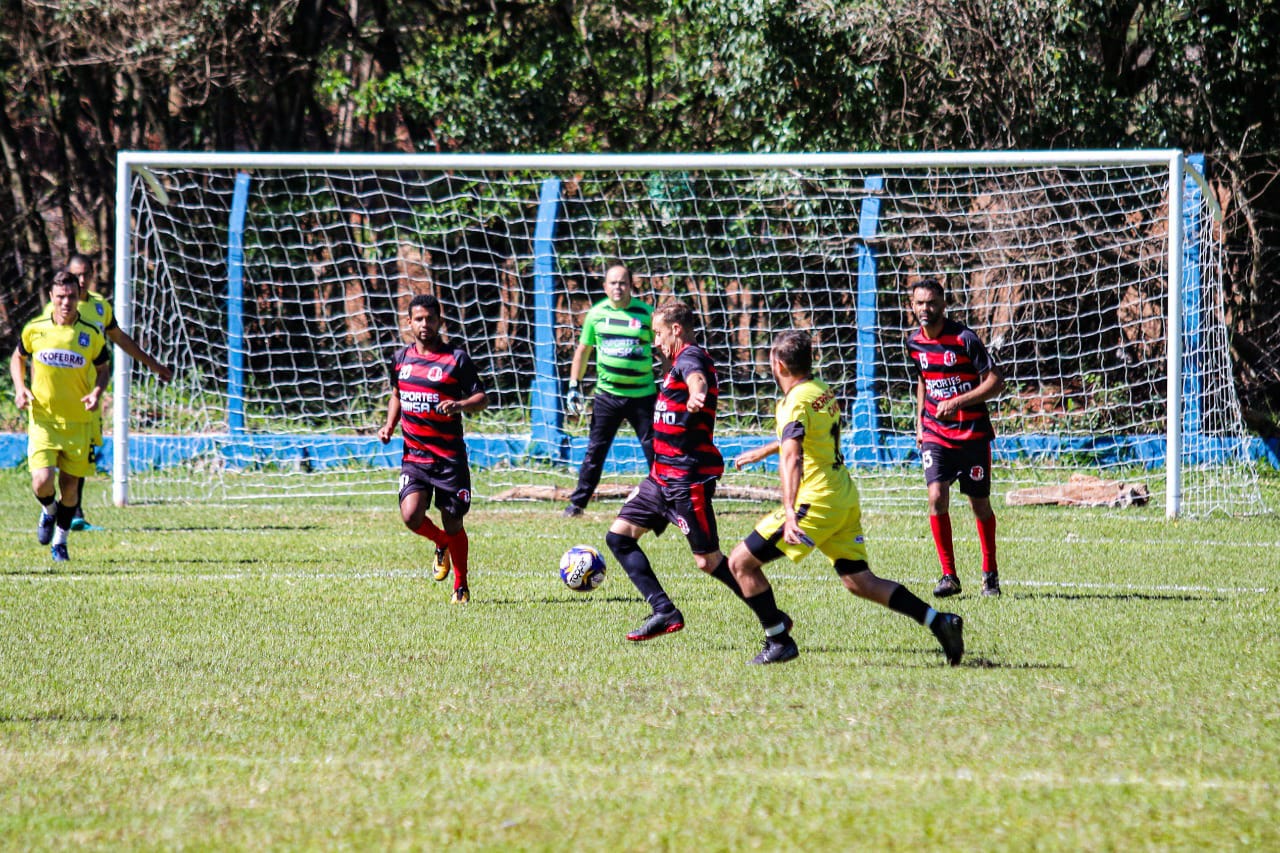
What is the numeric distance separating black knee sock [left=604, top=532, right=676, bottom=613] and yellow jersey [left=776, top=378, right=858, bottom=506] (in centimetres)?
110

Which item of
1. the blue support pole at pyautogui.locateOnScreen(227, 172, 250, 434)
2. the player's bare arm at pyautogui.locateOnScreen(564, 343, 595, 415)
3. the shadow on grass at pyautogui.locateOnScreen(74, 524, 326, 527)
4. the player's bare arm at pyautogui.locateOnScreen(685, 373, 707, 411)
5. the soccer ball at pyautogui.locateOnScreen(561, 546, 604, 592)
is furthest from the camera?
the blue support pole at pyautogui.locateOnScreen(227, 172, 250, 434)

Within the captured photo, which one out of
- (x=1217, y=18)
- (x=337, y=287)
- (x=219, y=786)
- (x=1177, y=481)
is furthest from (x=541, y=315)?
(x=219, y=786)

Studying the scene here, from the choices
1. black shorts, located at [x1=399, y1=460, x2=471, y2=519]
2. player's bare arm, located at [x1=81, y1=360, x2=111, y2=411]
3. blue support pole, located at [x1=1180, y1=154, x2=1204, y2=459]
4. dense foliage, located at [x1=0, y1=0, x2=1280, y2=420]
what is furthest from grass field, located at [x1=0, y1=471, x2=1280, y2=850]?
dense foliage, located at [x1=0, y1=0, x2=1280, y2=420]

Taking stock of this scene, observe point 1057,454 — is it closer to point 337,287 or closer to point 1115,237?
point 1115,237

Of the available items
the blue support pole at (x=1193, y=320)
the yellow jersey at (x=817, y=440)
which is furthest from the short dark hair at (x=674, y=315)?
the blue support pole at (x=1193, y=320)

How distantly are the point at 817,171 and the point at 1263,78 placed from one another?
4680mm

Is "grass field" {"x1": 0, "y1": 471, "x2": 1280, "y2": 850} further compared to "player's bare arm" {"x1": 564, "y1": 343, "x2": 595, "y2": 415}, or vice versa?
"player's bare arm" {"x1": 564, "y1": 343, "x2": 595, "y2": 415}

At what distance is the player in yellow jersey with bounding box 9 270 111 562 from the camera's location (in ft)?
32.1

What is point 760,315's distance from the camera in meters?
15.3

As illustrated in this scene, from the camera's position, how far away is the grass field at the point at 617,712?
4.06 metres

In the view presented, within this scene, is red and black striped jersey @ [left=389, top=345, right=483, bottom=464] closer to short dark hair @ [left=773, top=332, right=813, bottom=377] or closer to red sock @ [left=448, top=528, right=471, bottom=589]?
red sock @ [left=448, top=528, right=471, bottom=589]

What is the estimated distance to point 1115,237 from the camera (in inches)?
542

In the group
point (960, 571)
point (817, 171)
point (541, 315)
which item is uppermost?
point (817, 171)

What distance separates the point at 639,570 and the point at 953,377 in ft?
8.53
